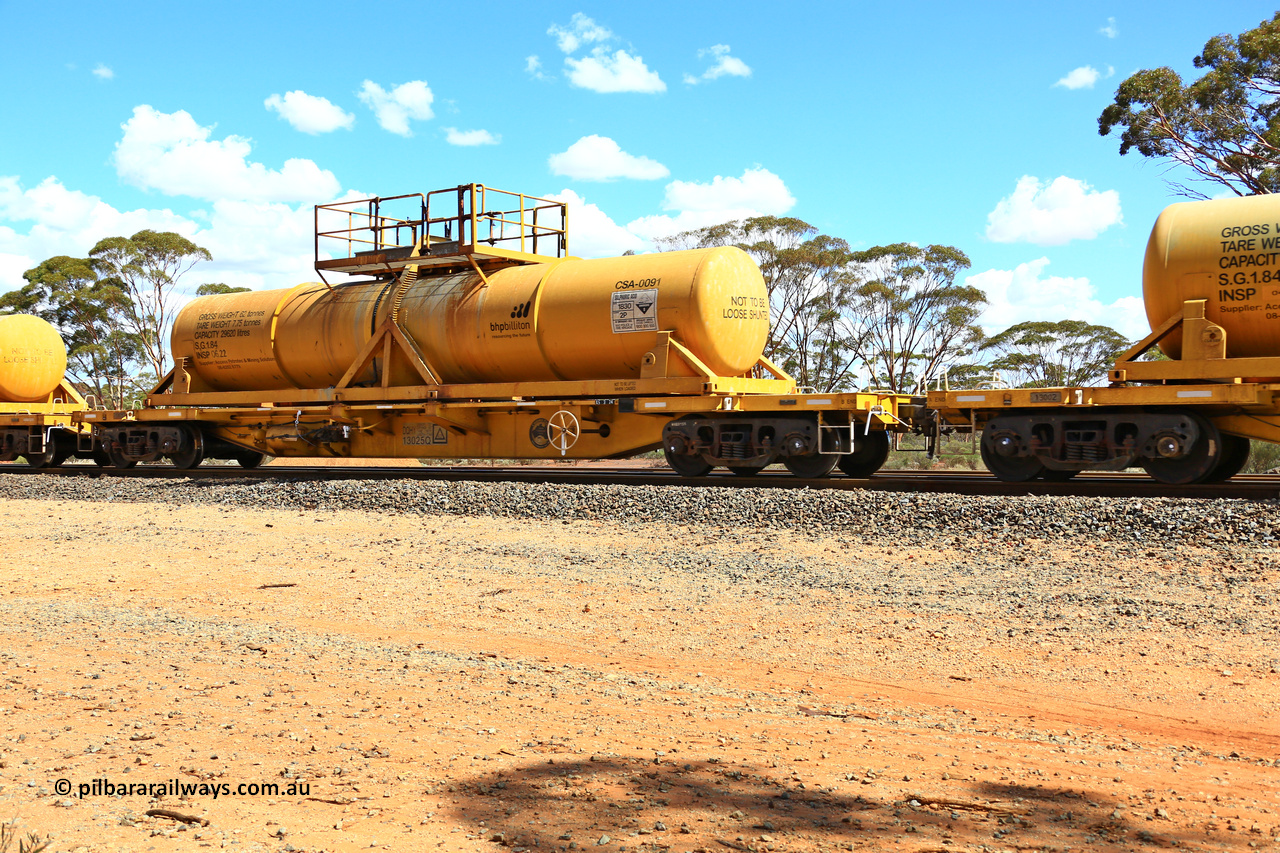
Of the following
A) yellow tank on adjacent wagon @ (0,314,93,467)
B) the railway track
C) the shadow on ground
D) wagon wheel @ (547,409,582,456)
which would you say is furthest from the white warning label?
yellow tank on adjacent wagon @ (0,314,93,467)

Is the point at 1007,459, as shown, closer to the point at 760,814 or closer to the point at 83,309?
the point at 760,814

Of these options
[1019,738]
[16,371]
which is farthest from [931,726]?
[16,371]

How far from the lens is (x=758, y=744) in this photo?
485cm

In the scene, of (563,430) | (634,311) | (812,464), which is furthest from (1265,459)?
(563,430)

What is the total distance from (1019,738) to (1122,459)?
7.94m

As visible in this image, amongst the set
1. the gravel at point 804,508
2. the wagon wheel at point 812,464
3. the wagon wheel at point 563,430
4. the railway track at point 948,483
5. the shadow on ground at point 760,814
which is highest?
the wagon wheel at point 563,430

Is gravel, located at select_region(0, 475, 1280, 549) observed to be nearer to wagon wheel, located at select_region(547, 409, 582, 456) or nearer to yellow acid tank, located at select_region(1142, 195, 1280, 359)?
wagon wheel, located at select_region(547, 409, 582, 456)

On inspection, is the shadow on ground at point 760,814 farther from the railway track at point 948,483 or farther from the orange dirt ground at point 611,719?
the railway track at point 948,483

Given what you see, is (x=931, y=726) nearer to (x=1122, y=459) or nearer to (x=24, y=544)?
(x=1122, y=459)

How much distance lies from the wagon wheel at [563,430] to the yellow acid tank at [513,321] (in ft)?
2.16

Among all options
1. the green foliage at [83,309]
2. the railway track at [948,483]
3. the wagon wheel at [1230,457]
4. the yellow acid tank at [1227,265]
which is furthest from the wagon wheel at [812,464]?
the green foliage at [83,309]

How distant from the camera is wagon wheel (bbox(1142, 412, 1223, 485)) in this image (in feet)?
38.5

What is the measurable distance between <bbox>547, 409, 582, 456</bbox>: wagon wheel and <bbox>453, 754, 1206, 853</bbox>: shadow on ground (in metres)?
11.6

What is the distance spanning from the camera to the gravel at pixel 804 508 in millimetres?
9727
